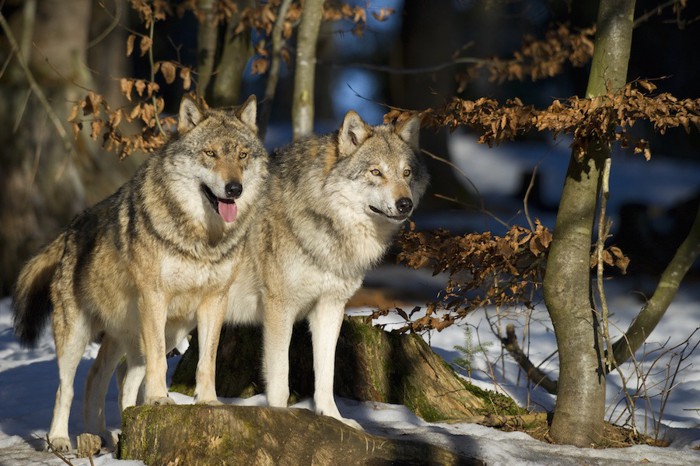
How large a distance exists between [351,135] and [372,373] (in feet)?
5.74

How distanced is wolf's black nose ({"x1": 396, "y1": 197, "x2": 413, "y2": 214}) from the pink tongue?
0.99m

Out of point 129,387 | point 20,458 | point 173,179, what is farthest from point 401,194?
point 20,458

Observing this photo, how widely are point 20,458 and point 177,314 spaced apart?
1.20 meters

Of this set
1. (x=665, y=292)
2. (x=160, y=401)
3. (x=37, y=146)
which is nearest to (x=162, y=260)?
(x=160, y=401)

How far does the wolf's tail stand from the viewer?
5785 mm

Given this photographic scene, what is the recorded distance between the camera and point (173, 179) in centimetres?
508

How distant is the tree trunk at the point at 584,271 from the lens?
520 cm

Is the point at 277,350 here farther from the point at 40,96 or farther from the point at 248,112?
the point at 40,96

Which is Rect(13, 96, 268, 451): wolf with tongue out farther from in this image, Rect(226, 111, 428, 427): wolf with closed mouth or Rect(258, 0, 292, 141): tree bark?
Rect(258, 0, 292, 141): tree bark

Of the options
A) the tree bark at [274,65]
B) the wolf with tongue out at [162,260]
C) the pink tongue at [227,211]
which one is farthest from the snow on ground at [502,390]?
the tree bark at [274,65]

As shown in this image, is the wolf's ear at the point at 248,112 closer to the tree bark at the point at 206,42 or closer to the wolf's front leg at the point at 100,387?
the wolf's front leg at the point at 100,387

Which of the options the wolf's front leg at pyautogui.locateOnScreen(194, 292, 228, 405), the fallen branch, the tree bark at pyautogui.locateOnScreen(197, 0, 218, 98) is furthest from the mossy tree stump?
the tree bark at pyautogui.locateOnScreen(197, 0, 218, 98)

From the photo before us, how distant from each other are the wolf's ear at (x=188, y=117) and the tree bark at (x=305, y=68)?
2.96m

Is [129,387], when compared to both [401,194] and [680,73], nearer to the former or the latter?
[401,194]
